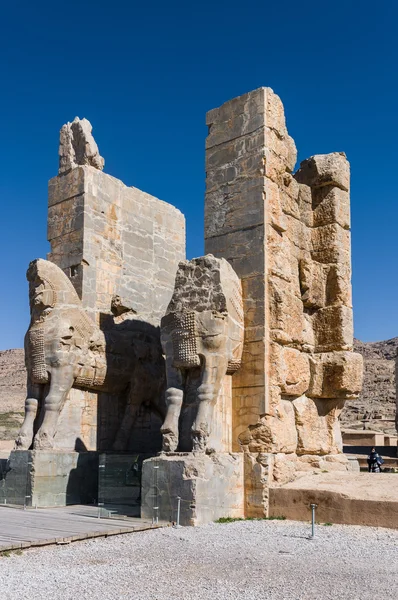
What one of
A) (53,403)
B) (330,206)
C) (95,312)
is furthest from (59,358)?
(330,206)

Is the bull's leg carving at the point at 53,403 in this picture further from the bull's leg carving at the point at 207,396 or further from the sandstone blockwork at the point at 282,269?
the sandstone blockwork at the point at 282,269

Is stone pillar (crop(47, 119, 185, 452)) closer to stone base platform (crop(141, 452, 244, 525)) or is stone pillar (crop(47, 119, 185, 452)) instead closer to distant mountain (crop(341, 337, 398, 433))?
stone base platform (crop(141, 452, 244, 525))

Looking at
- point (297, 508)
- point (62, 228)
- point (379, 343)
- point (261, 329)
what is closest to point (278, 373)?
point (261, 329)

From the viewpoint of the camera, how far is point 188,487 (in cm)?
694

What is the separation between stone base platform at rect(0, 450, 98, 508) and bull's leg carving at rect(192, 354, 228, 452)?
222 cm

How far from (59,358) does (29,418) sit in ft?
2.84

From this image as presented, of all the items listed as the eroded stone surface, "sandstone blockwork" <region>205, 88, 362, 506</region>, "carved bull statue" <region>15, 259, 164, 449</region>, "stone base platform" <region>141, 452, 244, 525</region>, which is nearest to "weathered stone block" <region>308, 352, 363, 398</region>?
"sandstone blockwork" <region>205, 88, 362, 506</region>

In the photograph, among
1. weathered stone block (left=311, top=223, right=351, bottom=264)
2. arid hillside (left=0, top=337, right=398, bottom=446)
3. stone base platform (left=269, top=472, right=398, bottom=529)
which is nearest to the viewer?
stone base platform (left=269, top=472, right=398, bottom=529)

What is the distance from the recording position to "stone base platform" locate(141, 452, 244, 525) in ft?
22.7

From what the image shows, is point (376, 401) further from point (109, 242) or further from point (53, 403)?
point (53, 403)

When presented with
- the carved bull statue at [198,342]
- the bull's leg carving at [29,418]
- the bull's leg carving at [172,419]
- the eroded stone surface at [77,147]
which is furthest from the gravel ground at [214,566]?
the eroded stone surface at [77,147]

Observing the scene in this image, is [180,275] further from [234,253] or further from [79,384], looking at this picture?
[79,384]

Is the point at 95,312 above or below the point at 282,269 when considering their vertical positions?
below

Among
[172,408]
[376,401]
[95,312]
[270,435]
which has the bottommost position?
[270,435]
